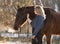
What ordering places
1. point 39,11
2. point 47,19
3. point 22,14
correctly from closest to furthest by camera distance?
point 39,11 → point 22,14 → point 47,19

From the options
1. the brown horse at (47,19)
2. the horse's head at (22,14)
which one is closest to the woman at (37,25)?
the brown horse at (47,19)

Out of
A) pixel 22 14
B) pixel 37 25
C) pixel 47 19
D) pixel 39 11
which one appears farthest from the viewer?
pixel 47 19

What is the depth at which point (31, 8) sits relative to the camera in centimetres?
665

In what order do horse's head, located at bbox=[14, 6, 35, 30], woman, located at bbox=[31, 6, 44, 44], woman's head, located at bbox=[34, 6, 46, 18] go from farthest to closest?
horse's head, located at bbox=[14, 6, 35, 30] < woman's head, located at bbox=[34, 6, 46, 18] < woman, located at bbox=[31, 6, 44, 44]

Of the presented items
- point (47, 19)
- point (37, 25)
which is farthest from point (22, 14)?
point (37, 25)

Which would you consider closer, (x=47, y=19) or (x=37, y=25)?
(x=37, y=25)

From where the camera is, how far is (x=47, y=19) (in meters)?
7.04

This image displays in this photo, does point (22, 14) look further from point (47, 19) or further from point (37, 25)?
point (37, 25)

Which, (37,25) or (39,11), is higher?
(39,11)

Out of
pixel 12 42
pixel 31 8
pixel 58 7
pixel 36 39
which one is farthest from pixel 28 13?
pixel 58 7

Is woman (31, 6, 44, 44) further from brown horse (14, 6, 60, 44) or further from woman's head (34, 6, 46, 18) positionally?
brown horse (14, 6, 60, 44)

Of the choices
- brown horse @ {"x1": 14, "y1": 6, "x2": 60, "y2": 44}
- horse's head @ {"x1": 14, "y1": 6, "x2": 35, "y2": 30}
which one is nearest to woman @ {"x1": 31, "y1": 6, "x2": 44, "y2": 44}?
brown horse @ {"x1": 14, "y1": 6, "x2": 60, "y2": 44}

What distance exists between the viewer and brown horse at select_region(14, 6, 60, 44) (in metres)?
6.66

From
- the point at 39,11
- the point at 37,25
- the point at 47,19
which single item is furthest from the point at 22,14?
the point at 37,25
